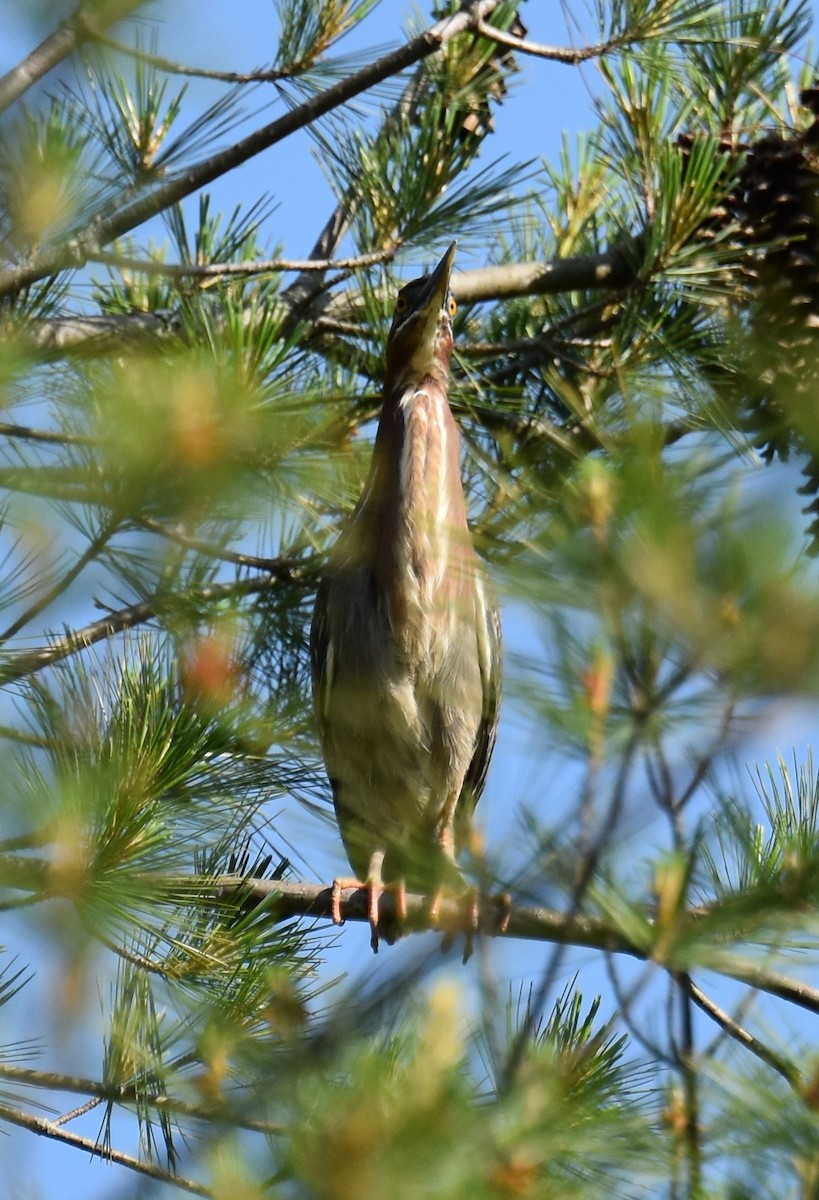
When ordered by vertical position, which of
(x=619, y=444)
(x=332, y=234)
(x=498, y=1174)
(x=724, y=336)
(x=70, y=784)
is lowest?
(x=498, y=1174)

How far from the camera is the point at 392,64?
2438 mm

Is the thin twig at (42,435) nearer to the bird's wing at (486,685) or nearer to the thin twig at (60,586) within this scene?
the thin twig at (60,586)

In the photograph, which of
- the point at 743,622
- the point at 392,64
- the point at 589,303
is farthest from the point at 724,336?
Result: the point at 743,622

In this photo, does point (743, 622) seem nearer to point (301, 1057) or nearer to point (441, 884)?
point (441, 884)

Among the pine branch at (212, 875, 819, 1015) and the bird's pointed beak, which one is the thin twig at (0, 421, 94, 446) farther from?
the bird's pointed beak

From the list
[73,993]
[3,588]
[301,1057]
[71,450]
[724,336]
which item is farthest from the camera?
[724,336]

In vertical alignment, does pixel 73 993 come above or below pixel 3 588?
below

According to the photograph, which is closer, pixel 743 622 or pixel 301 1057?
pixel 743 622

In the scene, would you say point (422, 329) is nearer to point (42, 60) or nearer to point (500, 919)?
point (42, 60)

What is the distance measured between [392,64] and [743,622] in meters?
1.69

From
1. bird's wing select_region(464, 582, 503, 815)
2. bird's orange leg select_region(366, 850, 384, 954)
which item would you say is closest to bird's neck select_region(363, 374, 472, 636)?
bird's wing select_region(464, 582, 503, 815)

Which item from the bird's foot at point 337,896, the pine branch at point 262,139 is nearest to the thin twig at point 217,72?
the pine branch at point 262,139

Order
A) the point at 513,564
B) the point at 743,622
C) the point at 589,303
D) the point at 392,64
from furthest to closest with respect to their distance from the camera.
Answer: the point at 589,303
the point at 392,64
the point at 513,564
the point at 743,622

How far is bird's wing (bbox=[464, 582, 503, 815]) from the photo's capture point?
3.15 metres
